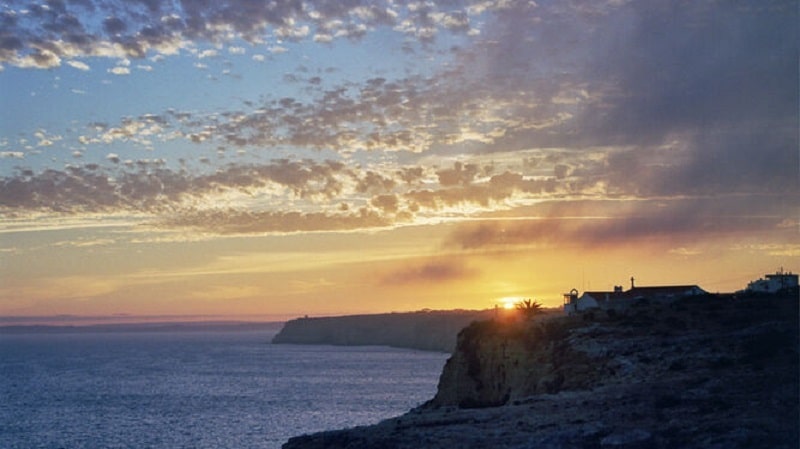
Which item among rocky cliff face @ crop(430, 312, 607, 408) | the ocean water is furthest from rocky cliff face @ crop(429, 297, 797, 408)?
the ocean water

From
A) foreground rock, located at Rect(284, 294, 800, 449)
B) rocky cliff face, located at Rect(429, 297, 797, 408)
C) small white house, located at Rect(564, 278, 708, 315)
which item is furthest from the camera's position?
small white house, located at Rect(564, 278, 708, 315)

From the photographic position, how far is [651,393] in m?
32.8

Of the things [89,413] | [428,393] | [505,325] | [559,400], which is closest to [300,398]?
[428,393]

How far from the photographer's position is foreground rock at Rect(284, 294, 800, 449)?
26.2m

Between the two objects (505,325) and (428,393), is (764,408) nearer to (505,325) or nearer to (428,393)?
(505,325)

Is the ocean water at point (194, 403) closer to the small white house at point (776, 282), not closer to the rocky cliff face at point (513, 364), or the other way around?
the rocky cliff face at point (513, 364)

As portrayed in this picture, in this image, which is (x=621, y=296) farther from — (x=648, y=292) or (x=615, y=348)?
(x=615, y=348)

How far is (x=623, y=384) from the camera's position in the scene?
3719 cm

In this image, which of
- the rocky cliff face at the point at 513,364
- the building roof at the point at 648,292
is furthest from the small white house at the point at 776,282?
the rocky cliff face at the point at 513,364

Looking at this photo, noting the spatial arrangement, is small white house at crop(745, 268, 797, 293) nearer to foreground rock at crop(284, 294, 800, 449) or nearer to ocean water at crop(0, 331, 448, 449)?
foreground rock at crop(284, 294, 800, 449)

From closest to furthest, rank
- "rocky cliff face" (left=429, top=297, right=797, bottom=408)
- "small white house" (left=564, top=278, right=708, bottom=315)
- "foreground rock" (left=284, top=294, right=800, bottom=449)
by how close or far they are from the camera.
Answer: "foreground rock" (left=284, top=294, right=800, bottom=449), "rocky cliff face" (left=429, top=297, right=797, bottom=408), "small white house" (left=564, top=278, right=708, bottom=315)

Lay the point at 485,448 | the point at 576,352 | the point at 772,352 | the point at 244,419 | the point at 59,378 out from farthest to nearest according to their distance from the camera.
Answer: the point at 59,378, the point at 244,419, the point at 576,352, the point at 772,352, the point at 485,448

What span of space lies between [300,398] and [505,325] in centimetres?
5193

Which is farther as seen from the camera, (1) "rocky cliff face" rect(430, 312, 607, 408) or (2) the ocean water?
(2) the ocean water
